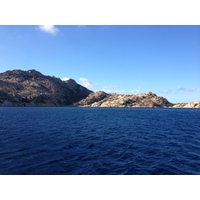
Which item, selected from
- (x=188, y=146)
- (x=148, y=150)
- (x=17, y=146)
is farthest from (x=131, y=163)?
(x=17, y=146)
